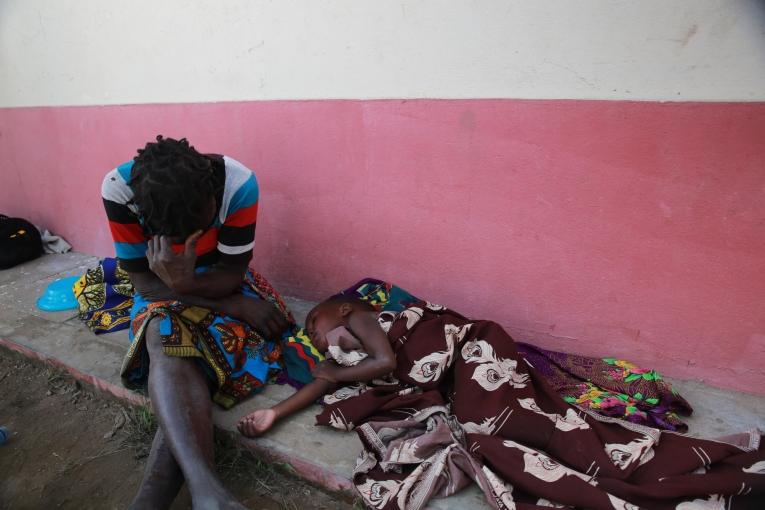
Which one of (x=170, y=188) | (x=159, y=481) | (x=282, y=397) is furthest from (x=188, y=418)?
(x=170, y=188)

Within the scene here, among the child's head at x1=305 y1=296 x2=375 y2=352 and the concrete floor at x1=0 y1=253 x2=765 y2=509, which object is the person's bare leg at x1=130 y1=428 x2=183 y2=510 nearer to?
the concrete floor at x1=0 y1=253 x2=765 y2=509

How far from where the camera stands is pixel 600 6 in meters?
1.68

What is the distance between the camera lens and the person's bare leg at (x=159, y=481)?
1.33 meters

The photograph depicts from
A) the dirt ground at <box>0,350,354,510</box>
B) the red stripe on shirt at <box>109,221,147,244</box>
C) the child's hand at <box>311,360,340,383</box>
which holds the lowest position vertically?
the dirt ground at <box>0,350,354,510</box>

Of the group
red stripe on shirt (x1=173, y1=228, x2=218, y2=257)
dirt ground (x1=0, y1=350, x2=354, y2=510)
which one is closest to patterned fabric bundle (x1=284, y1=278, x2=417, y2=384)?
dirt ground (x1=0, y1=350, x2=354, y2=510)

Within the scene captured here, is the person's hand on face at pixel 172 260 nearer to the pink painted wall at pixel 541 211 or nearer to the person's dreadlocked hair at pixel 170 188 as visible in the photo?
the person's dreadlocked hair at pixel 170 188

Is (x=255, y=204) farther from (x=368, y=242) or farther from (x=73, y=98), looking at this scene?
(x=73, y=98)

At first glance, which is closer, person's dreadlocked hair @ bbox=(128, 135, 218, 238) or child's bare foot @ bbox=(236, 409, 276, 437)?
person's dreadlocked hair @ bbox=(128, 135, 218, 238)

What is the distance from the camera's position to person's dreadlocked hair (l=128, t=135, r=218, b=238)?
4.77ft

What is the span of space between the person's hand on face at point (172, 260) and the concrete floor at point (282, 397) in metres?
0.57

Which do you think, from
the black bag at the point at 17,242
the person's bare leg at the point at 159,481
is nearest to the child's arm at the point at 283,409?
the person's bare leg at the point at 159,481

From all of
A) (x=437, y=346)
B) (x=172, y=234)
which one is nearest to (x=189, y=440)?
(x=172, y=234)

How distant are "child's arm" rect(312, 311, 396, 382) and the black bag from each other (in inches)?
121

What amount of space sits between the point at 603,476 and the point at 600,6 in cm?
162
